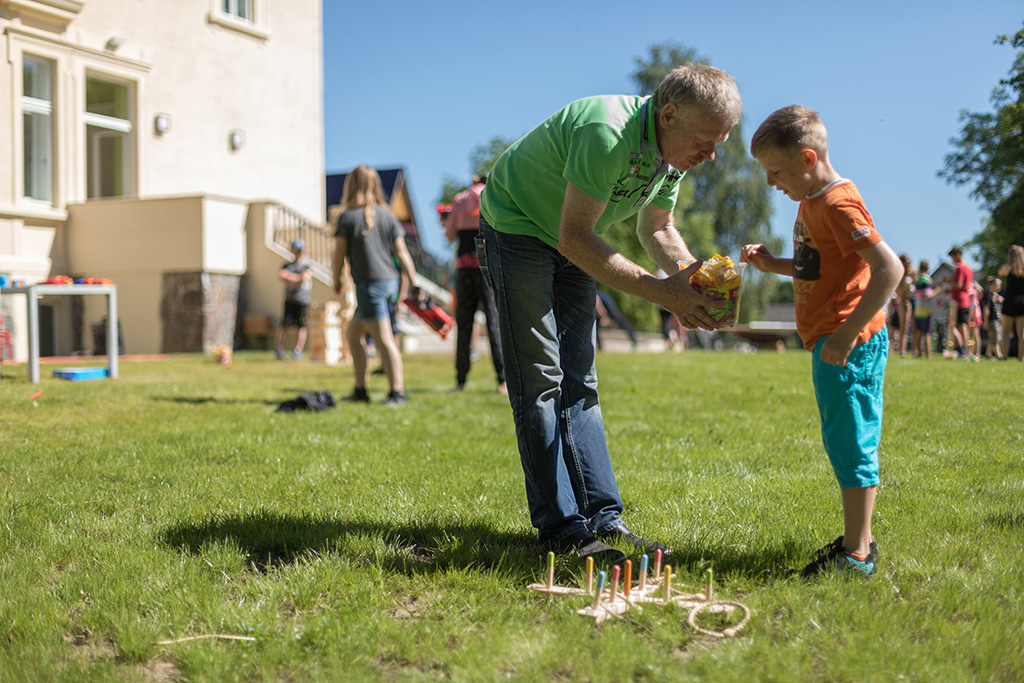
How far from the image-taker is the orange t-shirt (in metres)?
2.65

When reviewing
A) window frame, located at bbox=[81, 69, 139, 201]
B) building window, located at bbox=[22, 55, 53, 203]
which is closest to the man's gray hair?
building window, located at bbox=[22, 55, 53, 203]

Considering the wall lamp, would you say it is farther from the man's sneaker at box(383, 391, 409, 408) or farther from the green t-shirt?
the green t-shirt

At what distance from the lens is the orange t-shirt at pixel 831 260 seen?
2.65 m

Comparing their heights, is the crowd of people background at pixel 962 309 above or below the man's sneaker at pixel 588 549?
above

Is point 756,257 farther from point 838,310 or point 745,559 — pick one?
point 745,559

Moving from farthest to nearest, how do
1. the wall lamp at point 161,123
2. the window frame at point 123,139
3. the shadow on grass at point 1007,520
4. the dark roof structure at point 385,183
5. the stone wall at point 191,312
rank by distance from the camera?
the dark roof structure at point 385,183 < the wall lamp at point 161,123 < the window frame at point 123,139 < the stone wall at point 191,312 < the shadow on grass at point 1007,520

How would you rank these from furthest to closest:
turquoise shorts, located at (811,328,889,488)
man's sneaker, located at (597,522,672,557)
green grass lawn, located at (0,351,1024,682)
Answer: man's sneaker, located at (597,522,672,557) < turquoise shorts, located at (811,328,889,488) < green grass lawn, located at (0,351,1024,682)

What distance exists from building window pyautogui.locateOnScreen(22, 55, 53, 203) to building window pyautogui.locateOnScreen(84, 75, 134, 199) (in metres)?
1.18

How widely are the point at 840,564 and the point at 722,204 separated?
4159 centimetres

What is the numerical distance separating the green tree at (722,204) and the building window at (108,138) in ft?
86.3

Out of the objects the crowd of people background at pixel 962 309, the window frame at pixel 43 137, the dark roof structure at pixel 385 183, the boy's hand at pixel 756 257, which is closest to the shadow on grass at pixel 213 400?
the boy's hand at pixel 756 257

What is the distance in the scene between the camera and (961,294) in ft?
50.3

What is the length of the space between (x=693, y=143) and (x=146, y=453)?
3.71 metres

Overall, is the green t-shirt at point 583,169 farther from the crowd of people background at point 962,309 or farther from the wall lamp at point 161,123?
the wall lamp at point 161,123
